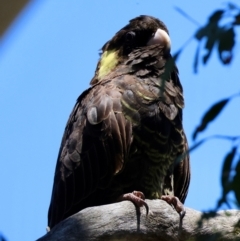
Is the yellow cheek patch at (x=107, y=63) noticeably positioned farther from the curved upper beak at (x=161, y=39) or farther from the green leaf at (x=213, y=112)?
the green leaf at (x=213, y=112)

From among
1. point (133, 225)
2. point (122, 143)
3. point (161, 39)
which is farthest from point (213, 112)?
point (161, 39)

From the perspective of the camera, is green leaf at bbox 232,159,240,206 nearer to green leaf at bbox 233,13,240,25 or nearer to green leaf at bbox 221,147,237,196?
green leaf at bbox 221,147,237,196

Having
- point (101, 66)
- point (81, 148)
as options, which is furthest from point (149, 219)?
point (101, 66)

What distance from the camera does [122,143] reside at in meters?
3.72

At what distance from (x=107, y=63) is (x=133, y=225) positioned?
2.04 m

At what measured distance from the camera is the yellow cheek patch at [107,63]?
448 centimetres

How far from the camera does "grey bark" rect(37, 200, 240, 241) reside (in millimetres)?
2648

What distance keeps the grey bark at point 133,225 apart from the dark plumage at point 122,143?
0.77 metres

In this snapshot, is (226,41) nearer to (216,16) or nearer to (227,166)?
(216,16)

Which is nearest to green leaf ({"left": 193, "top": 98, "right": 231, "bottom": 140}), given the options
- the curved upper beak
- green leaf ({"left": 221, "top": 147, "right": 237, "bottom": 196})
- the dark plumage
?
green leaf ({"left": 221, "top": 147, "right": 237, "bottom": 196})

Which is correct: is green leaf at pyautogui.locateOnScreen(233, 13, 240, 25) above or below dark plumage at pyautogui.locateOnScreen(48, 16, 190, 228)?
above

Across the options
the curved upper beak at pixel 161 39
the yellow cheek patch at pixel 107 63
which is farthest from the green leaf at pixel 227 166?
the yellow cheek patch at pixel 107 63

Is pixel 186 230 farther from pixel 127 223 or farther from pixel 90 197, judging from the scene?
Answer: pixel 90 197

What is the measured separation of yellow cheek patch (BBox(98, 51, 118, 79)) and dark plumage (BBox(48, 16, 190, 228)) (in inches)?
10.2
